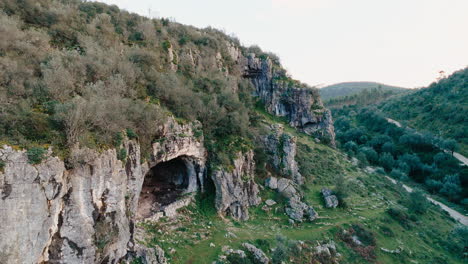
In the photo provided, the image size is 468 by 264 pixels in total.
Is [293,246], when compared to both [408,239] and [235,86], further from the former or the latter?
[235,86]

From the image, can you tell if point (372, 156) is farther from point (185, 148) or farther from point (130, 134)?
point (130, 134)

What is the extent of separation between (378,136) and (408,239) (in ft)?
171

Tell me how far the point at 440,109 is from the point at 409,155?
90.7ft

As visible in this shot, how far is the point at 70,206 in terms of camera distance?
1317 centimetres

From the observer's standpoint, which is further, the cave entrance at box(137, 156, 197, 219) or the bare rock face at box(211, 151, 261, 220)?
the bare rock face at box(211, 151, 261, 220)

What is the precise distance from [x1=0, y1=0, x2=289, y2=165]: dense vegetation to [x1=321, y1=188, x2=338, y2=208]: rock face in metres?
12.4

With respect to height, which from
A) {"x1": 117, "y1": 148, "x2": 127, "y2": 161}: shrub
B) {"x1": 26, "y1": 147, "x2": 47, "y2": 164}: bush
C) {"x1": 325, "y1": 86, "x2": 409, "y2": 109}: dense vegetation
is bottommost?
{"x1": 117, "y1": 148, "x2": 127, "y2": 161}: shrub

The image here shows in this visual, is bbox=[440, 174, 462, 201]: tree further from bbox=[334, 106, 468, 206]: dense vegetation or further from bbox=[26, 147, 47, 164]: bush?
bbox=[26, 147, 47, 164]: bush

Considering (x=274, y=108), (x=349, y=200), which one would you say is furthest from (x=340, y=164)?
(x=274, y=108)

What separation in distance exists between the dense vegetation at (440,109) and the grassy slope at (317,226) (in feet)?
124

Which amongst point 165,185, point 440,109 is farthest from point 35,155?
point 440,109

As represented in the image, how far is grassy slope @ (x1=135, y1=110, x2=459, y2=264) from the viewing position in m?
18.9

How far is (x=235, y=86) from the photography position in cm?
4078

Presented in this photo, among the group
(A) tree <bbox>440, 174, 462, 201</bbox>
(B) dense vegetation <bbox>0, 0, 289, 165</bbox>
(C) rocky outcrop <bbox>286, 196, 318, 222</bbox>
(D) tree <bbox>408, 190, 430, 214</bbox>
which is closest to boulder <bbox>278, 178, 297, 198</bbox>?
(C) rocky outcrop <bbox>286, 196, 318, 222</bbox>
